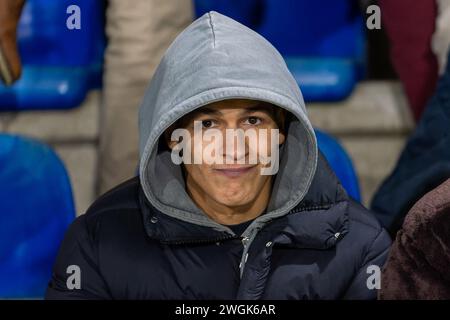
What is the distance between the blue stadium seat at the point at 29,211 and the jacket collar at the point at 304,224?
207mm

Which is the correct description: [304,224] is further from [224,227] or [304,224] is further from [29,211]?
[29,211]

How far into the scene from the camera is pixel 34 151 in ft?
3.60

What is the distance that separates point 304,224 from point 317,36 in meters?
0.71

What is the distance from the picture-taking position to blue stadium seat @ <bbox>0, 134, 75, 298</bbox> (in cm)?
109

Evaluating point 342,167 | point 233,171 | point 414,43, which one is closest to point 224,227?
point 233,171

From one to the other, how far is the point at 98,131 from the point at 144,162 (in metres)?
0.55

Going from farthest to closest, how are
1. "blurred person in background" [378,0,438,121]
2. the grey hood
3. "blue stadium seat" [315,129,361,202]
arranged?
"blurred person in background" [378,0,438,121] → "blue stadium seat" [315,129,361,202] → the grey hood

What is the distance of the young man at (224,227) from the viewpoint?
0.89 m

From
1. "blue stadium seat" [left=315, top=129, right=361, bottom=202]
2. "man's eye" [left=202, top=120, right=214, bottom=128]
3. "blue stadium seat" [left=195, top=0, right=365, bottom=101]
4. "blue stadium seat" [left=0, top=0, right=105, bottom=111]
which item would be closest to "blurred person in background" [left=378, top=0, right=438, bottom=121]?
"blue stadium seat" [left=195, top=0, right=365, bottom=101]

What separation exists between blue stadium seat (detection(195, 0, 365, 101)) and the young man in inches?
22.9

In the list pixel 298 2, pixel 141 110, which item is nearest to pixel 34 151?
pixel 141 110

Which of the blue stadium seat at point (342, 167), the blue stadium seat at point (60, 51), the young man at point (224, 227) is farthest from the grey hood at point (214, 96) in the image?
the blue stadium seat at point (60, 51)

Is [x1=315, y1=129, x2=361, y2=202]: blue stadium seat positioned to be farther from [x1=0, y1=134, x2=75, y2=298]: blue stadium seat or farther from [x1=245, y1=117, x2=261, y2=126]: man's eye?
[x1=0, y1=134, x2=75, y2=298]: blue stadium seat

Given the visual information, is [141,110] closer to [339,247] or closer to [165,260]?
[165,260]
